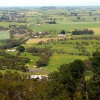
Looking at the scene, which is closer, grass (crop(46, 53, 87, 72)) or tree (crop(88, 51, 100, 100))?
tree (crop(88, 51, 100, 100))

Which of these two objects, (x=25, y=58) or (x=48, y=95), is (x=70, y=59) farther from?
(x=48, y=95)

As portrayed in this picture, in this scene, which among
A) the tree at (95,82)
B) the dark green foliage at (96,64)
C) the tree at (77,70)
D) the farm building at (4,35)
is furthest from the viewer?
the farm building at (4,35)

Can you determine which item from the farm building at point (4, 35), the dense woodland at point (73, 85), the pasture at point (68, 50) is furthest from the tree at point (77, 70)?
the farm building at point (4, 35)

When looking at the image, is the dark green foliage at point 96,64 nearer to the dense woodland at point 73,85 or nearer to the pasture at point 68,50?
A: the dense woodland at point 73,85

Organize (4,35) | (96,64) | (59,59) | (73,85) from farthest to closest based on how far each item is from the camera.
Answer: (4,35) → (59,59) → (96,64) → (73,85)

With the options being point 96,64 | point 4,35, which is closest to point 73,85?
point 96,64

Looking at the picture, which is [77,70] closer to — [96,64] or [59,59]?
[96,64]

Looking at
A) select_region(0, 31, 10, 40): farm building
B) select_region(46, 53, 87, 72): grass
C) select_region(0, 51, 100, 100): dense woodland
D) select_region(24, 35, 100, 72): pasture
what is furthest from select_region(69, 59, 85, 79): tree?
select_region(0, 31, 10, 40): farm building

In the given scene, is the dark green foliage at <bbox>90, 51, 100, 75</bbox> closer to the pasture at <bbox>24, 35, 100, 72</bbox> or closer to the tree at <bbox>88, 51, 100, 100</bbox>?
the tree at <bbox>88, 51, 100, 100</bbox>

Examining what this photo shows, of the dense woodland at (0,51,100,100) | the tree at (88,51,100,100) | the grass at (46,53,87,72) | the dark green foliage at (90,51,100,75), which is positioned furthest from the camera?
the grass at (46,53,87,72)

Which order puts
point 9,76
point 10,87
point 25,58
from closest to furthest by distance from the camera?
point 10,87 < point 9,76 < point 25,58

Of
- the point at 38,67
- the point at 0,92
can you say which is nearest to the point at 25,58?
the point at 38,67
